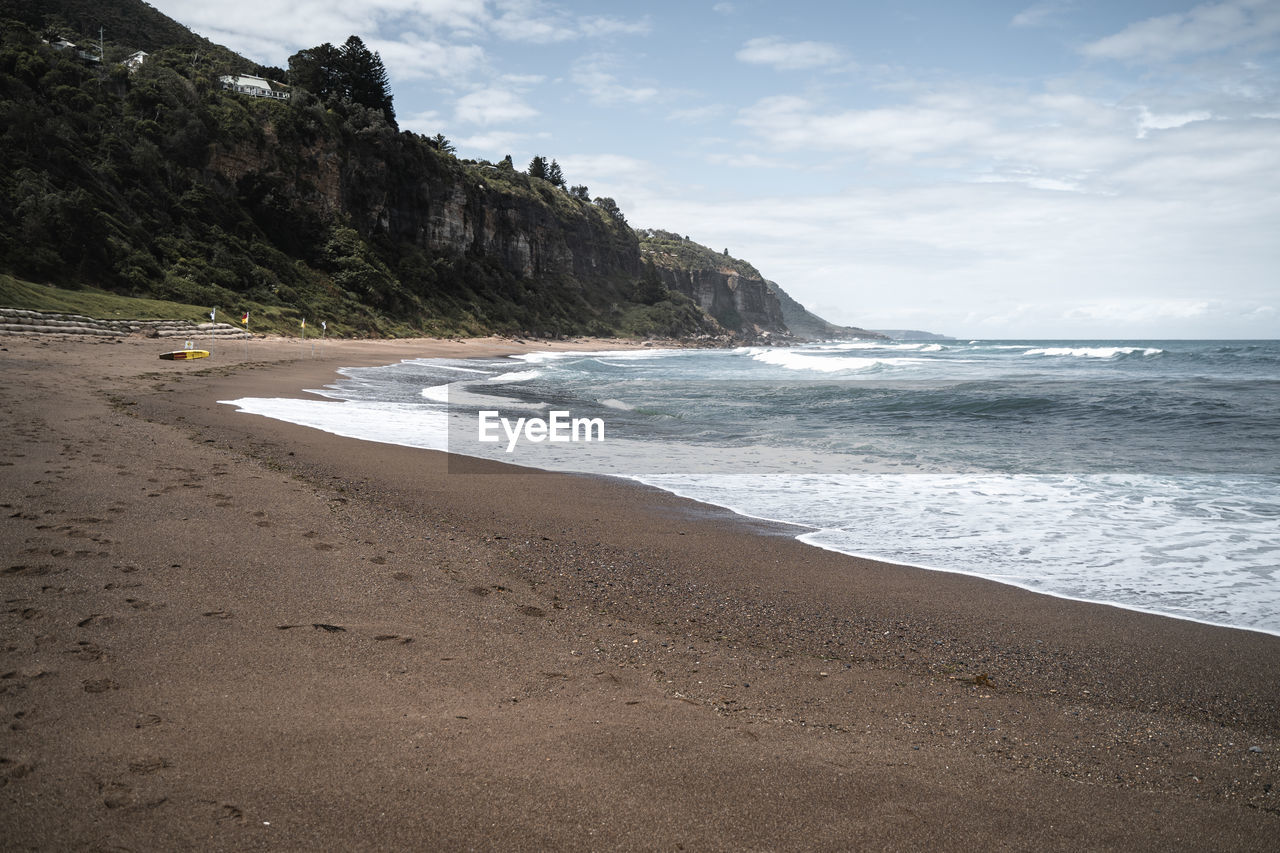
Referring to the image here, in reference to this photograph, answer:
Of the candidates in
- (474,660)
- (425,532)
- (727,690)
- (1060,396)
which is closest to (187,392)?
(425,532)

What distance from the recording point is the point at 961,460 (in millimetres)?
10695

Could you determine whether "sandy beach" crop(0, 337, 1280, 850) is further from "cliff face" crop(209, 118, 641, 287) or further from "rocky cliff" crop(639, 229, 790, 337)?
"rocky cliff" crop(639, 229, 790, 337)

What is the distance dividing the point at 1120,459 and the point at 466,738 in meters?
11.7

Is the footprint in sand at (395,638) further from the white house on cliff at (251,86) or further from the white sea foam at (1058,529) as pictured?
the white house on cliff at (251,86)

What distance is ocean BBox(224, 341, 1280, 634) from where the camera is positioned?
5.75 m

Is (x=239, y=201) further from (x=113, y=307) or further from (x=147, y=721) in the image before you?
(x=147, y=721)

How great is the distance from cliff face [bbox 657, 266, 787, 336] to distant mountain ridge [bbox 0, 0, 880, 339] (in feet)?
149

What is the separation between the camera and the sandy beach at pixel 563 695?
2.24 m

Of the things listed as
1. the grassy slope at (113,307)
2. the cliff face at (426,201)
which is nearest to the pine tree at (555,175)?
the cliff face at (426,201)

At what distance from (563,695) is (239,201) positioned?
5435cm

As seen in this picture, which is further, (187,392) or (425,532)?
(187,392)

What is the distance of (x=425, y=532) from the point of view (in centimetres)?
566

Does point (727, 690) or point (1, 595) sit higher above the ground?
point (1, 595)

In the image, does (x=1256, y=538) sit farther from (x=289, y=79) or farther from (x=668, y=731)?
(x=289, y=79)
